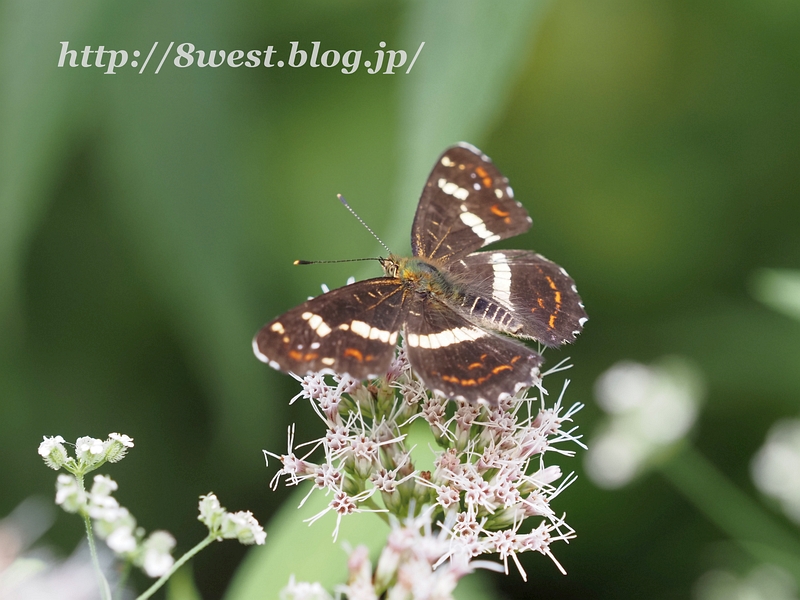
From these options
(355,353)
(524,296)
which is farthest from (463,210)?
(355,353)

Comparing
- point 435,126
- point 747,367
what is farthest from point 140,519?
point 747,367

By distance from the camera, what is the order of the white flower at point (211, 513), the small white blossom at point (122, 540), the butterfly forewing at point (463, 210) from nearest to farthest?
the small white blossom at point (122, 540) → the white flower at point (211, 513) → the butterfly forewing at point (463, 210)

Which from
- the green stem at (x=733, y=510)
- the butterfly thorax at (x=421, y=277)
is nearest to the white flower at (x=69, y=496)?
the butterfly thorax at (x=421, y=277)

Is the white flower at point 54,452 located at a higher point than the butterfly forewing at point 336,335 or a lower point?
lower

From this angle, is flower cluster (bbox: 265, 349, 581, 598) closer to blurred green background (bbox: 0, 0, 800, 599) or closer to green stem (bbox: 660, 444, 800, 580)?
blurred green background (bbox: 0, 0, 800, 599)

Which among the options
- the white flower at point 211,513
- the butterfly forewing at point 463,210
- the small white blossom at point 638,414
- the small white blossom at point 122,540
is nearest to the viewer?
the small white blossom at point 122,540

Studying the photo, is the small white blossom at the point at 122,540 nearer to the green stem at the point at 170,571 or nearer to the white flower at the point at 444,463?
the green stem at the point at 170,571

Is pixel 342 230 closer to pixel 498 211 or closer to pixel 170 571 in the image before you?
pixel 498 211
